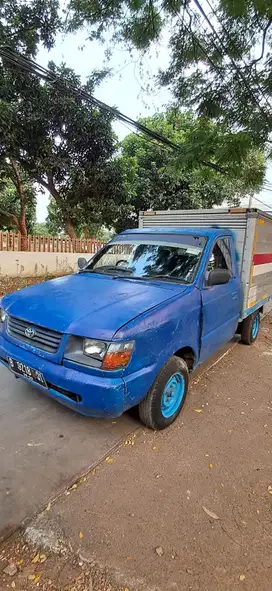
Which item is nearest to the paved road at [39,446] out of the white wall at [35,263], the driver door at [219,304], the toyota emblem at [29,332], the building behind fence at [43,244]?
the toyota emblem at [29,332]

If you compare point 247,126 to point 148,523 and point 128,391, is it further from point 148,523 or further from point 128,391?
point 148,523

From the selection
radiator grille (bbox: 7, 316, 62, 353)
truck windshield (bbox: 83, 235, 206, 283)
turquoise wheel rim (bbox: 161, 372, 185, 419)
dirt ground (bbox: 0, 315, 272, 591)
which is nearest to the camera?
dirt ground (bbox: 0, 315, 272, 591)

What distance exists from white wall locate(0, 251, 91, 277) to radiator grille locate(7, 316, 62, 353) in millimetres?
7241

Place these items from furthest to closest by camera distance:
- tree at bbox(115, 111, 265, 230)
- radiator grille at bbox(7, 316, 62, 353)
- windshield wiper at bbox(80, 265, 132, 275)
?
tree at bbox(115, 111, 265, 230) < windshield wiper at bbox(80, 265, 132, 275) < radiator grille at bbox(7, 316, 62, 353)

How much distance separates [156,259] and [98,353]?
1.52 m

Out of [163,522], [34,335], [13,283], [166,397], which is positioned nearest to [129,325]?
[34,335]

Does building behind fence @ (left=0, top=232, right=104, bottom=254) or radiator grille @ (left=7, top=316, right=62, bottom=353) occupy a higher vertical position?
building behind fence @ (left=0, top=232, right=104, bottom=254)

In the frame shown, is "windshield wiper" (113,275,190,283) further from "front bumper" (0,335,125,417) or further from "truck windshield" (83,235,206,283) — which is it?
"front bumper" (0,335,125,417)

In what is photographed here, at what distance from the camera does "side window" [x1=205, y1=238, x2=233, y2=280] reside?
11.4 feet

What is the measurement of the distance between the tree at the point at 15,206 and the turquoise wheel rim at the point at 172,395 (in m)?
10.2

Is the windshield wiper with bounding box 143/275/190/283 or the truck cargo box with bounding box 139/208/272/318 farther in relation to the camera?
the truck cargo box with bounding box 139/208/272/318

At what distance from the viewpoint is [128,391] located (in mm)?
2238

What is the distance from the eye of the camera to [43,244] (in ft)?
34.8

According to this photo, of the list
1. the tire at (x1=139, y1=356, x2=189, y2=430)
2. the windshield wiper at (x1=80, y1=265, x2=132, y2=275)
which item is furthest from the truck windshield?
the tire at (x1=139, y1=356, x2=189, y2=430)
